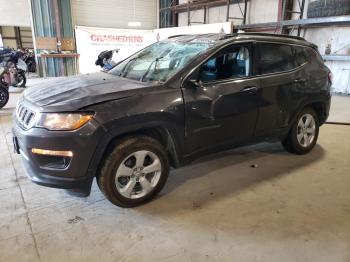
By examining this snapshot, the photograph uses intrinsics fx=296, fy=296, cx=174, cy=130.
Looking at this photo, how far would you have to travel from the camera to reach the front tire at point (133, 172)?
225 cm

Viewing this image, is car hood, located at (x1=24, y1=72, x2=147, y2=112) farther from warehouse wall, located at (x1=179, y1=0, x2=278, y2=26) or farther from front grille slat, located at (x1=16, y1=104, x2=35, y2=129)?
warehouse wall, located at (x1=179, y1=0, x2=278, y2=26)

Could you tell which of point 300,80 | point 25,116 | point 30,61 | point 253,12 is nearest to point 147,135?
point 25,116

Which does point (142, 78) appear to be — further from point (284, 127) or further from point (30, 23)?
point (30, 23)

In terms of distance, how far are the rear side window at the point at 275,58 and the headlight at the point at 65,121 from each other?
1.82m

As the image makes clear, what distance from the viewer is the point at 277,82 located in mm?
3072

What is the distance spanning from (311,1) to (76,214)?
27.7ft

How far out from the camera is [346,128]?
4934mm

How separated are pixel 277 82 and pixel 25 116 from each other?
7.82 feet

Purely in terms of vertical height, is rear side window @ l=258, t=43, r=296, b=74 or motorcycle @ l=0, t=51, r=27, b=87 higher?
rear side window @ l=258, t=43, r=296, b=74

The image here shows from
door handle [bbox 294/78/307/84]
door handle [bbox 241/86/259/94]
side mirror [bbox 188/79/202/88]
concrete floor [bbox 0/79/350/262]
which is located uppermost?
side mirror [bbox 188/79/202/88]

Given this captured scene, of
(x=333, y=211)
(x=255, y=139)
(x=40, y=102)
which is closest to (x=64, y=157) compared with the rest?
(x=40, y=102)

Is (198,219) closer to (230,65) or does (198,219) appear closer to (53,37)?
(230,65)

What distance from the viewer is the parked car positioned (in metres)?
2.10

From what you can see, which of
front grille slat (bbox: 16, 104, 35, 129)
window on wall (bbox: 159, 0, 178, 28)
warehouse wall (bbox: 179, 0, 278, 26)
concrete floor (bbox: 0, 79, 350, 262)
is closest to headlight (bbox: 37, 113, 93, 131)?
front grille slat (bbox: 16, 104, 35, 129)
